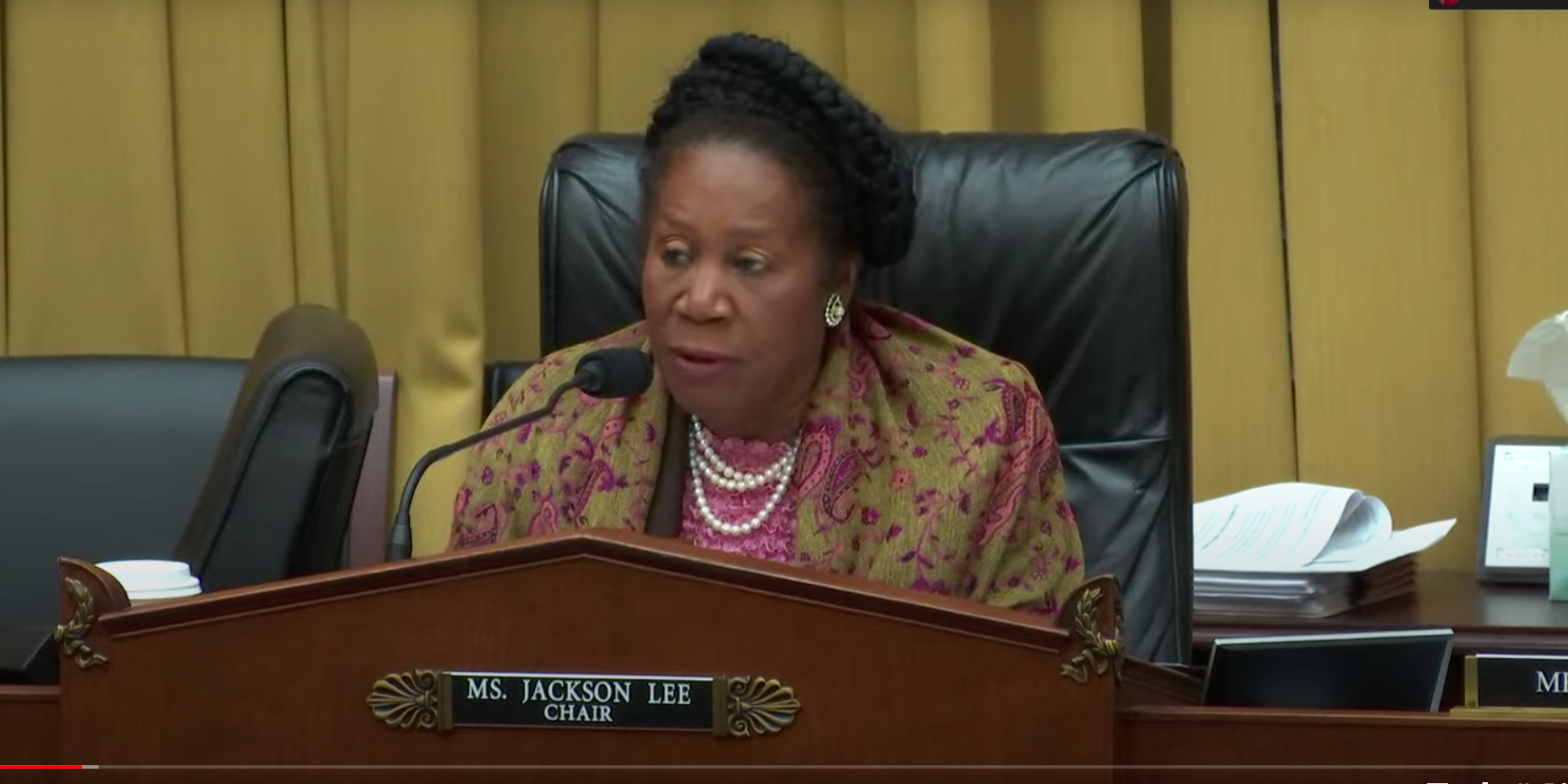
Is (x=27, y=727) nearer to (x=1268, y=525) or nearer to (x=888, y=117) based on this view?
(x=1268, y=525)

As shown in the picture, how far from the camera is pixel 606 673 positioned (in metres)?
1.01

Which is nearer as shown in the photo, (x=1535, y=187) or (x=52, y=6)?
(x=1535, y=187)

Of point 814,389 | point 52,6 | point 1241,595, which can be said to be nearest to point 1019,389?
point 814,389

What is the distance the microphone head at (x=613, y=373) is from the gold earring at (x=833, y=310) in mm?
288

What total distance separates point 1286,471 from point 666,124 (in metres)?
1.22

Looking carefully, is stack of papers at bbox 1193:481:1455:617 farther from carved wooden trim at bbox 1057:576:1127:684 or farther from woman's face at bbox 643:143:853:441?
carved wooden trim at bbox 1057:576:1127:684

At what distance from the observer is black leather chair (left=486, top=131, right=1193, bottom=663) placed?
2031 millimetres

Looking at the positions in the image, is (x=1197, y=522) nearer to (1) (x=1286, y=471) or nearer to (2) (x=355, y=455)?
(1) (x=1286, y=471)

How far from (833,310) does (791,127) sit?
167 millimetres

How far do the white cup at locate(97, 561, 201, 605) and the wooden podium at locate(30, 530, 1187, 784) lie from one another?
0.64 feet

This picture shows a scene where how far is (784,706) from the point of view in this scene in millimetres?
1007

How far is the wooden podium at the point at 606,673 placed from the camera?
1.00 meters

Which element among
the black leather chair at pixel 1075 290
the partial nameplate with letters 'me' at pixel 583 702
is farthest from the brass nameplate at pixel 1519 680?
the black leather chair at pixel 1075 290

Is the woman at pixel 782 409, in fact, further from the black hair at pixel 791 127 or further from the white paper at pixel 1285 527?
the white paper at pixel 1285 527
